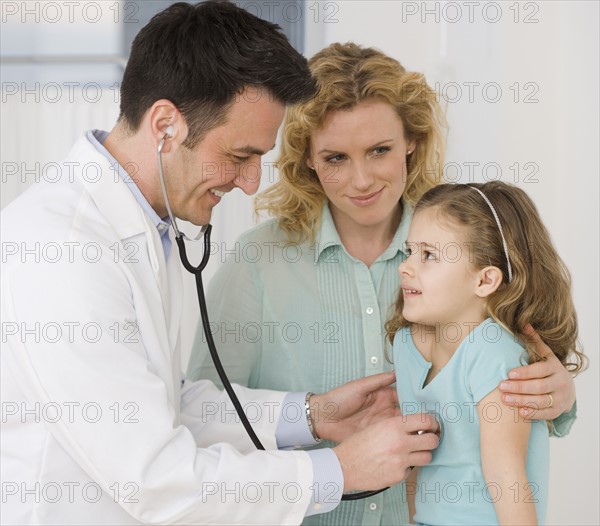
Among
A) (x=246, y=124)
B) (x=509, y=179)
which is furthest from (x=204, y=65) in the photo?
(x=509, y=179)

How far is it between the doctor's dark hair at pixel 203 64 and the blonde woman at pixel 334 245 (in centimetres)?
28

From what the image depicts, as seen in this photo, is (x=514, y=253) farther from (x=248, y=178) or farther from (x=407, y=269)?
(x=248, y=178)

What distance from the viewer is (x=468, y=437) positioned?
4.65 ft

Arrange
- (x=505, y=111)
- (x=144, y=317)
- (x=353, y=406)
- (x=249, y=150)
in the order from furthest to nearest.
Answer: (x=505, y=111) < (x=353, y=406) < (x=249, y=150) < (x=144, y=317)

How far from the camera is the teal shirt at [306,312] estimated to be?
5.78 feet

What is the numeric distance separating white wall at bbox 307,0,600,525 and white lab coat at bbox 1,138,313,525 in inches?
50.7

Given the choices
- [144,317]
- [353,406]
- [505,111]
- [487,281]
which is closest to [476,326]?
[487,281]

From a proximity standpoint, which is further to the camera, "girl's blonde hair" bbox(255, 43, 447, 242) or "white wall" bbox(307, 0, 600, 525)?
"white wall" bbox(307, 0, 600, 525)

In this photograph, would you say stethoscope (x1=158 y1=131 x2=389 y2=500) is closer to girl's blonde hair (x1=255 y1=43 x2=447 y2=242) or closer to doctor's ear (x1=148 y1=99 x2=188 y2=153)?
doctor's ear (x1=148 y1=99 x2=188 y2=153)

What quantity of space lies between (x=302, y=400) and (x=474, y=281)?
43 centimetres

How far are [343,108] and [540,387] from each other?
2.22ft

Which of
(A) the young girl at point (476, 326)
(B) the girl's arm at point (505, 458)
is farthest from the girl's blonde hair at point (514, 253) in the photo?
(B) the girl's arm at point (505, 458)

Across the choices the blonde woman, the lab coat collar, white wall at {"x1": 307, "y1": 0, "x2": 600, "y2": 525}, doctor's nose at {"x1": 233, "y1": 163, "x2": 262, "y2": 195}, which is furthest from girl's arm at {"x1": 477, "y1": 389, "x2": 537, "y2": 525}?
white wall at {"x1": 307, "y1": 0, "x2": 600, "y2": 525}

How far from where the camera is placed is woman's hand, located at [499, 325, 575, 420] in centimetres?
136
